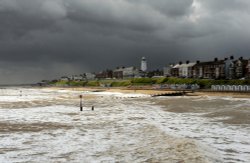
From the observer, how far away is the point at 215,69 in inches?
5901

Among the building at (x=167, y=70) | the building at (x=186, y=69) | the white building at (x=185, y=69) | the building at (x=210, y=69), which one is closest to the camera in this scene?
the building at (x=210, y=69)

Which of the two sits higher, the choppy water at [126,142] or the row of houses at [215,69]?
the row of houses at [215,69]

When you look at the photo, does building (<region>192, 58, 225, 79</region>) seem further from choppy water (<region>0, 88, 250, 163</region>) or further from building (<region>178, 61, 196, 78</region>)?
choppy water (<region>0, 88, 250, 163</region>)

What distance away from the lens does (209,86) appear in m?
97.0

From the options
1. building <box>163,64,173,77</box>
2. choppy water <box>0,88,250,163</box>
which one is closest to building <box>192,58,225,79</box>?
building <box>163,64,173,77</box>

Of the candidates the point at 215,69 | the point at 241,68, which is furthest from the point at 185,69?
the point at 241,68

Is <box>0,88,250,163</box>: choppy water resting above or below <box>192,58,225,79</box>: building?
below

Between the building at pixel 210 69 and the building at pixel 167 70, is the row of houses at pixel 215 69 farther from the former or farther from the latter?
the building at pixel 167 70

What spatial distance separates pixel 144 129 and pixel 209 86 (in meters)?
77.4

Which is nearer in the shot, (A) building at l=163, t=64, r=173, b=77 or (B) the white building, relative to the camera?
(B) the white building

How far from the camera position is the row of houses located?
134 metres

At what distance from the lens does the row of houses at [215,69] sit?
5266 inches

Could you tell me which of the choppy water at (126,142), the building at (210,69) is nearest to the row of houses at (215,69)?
the building at (210,69)

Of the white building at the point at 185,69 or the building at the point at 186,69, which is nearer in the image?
the building at the point at 186,69
